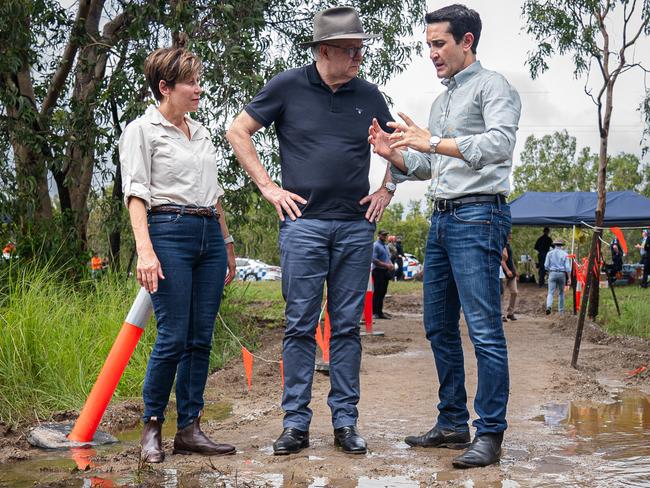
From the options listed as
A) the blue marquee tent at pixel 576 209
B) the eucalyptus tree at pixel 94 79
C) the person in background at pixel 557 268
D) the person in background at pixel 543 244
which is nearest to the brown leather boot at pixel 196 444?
the eucalyptus tree at pixel 94 79

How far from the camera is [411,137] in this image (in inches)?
161

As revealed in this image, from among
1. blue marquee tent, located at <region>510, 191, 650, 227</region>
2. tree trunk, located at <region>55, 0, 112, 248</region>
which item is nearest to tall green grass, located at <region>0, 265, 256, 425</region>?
tree trunk, located at <region>55, 0, 112, 248</region>

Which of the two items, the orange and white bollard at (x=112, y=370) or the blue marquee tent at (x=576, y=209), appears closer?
the orange and white bollard at (x=112, y=370)

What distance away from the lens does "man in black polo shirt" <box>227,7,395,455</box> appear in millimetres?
4465

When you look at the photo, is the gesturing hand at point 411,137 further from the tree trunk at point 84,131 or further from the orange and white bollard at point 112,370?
the tree trunk at point 84,131

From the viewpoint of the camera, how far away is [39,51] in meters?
10.7

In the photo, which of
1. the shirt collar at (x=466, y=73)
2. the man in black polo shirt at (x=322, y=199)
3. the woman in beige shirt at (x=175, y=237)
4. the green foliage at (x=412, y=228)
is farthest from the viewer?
the green foliage at (x=412, y=228)

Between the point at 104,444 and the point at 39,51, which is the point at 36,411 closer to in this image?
the point at 104,444

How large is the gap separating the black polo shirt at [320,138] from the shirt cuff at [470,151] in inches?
27.4

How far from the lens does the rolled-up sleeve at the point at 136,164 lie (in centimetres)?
406

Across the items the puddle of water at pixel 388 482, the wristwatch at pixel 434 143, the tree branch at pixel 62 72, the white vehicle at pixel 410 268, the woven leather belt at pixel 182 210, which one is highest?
the tree branch at pixel 62 72

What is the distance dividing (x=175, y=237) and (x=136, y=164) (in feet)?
1.33

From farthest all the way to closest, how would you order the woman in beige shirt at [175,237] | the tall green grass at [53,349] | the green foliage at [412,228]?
1. the green foliage at [412,228]
2. the tall green grass at [53,349]
3. the woman in beige shirt at [175,237]

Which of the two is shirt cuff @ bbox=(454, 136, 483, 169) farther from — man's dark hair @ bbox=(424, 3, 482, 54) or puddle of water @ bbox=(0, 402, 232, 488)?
puddle of water @ bbox=(0, 402, 232, 488)
